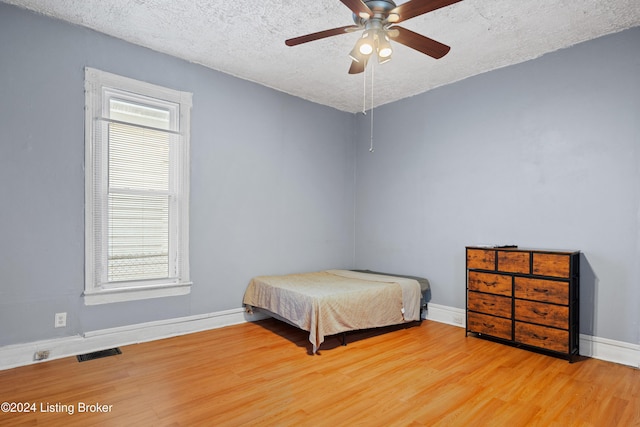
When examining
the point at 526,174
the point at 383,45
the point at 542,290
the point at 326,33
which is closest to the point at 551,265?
the point at 542,290

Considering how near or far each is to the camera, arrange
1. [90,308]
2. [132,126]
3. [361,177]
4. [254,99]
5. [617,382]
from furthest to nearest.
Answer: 1. [361,177]
2. [254,99]
3. [132,126]
4. [90,308]
5. [617,382]

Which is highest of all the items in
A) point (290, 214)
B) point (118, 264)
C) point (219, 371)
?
point (290, 214)

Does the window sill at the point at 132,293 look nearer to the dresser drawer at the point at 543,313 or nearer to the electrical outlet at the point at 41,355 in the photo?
the electrical outlet at the point at 41,355

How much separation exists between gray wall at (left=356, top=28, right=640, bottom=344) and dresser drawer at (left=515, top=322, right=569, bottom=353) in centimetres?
39

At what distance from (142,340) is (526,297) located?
351 cm

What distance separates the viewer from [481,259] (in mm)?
3576

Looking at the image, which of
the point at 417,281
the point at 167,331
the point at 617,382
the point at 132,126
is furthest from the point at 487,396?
the point at 132,126

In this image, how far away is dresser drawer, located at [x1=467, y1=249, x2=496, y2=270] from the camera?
3.48 meters

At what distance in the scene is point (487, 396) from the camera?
7.99 feet

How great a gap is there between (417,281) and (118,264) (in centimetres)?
308

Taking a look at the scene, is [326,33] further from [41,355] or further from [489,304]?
[41,355]

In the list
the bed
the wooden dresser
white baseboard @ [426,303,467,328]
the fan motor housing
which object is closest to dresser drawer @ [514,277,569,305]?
the wooden dresser

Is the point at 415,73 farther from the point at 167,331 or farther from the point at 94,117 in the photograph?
the point at 167,331

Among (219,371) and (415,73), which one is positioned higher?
(415,73)
